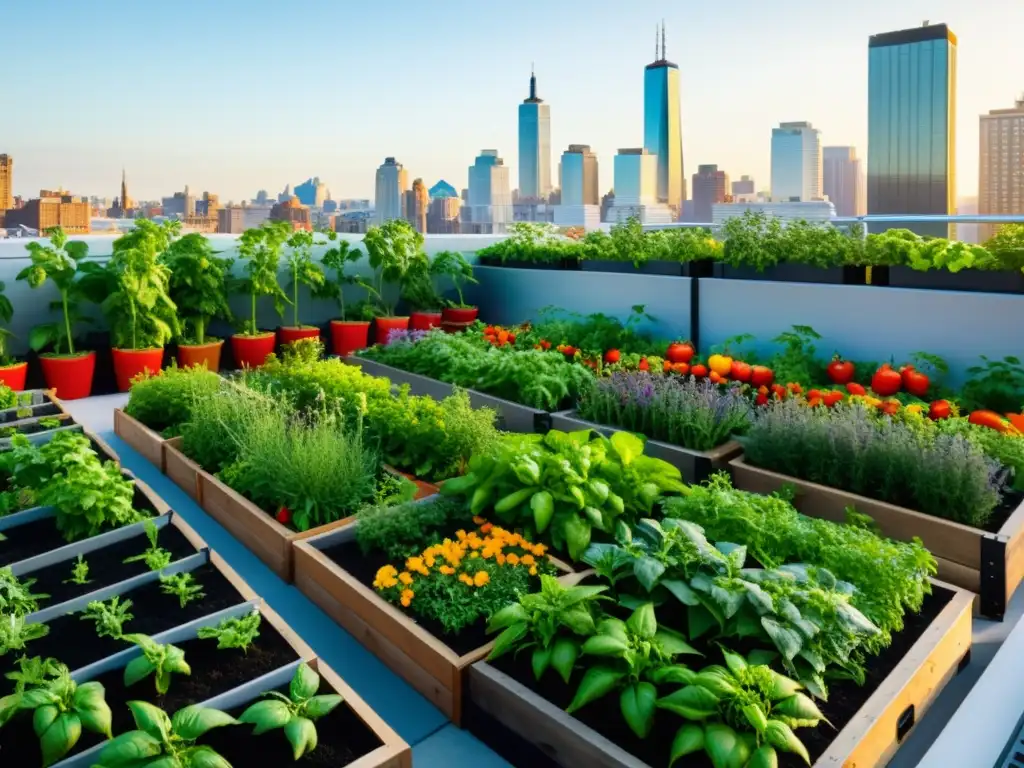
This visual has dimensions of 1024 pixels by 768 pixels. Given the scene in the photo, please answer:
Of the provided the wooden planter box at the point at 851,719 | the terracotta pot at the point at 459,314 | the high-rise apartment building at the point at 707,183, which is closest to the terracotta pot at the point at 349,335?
the terracotta pot at the point at 459,314

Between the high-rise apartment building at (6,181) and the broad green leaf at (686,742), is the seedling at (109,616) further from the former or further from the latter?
the high-rise apartment building at (6,181)

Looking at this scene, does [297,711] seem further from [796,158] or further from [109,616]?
[796,158]

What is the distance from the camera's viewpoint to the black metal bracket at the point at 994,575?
251cm

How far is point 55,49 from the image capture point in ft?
40.1

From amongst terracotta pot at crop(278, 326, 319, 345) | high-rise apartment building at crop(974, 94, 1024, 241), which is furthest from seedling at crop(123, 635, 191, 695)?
high-rise apartment building at crop(974, 94, 1024, 241)

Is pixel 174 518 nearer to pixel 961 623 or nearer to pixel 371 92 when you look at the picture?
pixel 961 623

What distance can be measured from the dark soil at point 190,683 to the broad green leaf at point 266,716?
7 cm

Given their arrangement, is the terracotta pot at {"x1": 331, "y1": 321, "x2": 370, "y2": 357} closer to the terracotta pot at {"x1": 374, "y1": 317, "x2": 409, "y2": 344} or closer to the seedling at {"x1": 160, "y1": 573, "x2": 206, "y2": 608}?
the terracotta pot at {"x1": 374, "y1": 317, "x2": 409, "y2": 344}

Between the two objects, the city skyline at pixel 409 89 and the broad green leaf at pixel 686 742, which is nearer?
the broad green leaf at pixel 686 742

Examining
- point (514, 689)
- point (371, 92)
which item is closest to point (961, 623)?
point (514, 689)

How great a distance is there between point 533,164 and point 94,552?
27.0 metres

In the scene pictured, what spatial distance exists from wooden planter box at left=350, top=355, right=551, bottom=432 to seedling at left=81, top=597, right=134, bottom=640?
1.87 metres

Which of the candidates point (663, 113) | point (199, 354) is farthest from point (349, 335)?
point (663, 113)

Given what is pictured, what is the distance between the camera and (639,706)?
5.59ft
